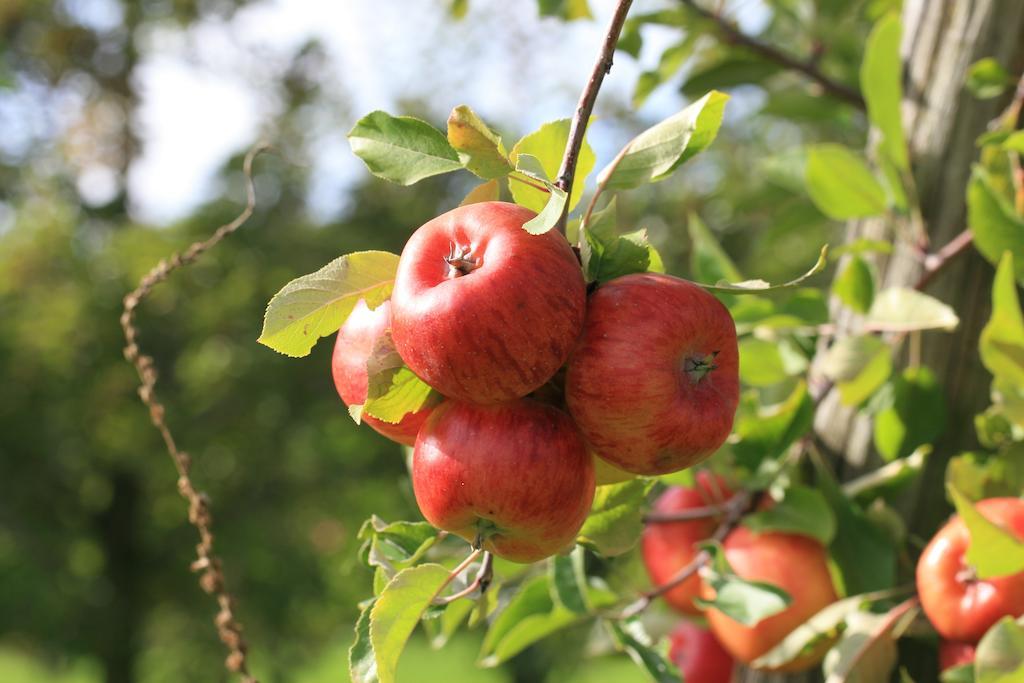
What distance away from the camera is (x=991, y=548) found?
725 millimetres

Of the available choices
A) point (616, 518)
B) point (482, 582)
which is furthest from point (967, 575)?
point (482, 582)

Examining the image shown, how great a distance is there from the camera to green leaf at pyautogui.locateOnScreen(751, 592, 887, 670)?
3.06 ft

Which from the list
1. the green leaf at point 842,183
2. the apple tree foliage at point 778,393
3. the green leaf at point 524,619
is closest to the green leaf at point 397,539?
the apple tree foliage at point 778,393

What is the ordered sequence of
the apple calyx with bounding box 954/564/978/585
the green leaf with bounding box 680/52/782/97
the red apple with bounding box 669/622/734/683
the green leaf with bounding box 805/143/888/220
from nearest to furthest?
1. the apple calyx with bounding box 954/564/978/585
2. the green leaf with bounding box 805/143/888/220
3. the red apple with bounding box 669/622/734/683
4. the green leaf with bounding box 680/52/782/97

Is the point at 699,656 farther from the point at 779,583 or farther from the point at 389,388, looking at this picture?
the point at 389,388

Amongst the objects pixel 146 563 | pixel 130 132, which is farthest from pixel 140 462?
pixel 130 132

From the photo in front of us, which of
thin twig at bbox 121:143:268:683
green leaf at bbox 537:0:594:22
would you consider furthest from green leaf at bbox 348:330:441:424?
green leaf at bbox 537:0:594:22

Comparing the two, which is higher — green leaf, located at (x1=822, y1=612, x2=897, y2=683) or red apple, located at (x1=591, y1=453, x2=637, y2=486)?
red apple, located at (x1=591, y1=453, x2=637, y2=486)

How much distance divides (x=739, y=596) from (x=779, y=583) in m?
0.14

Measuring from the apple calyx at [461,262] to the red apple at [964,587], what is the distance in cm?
50

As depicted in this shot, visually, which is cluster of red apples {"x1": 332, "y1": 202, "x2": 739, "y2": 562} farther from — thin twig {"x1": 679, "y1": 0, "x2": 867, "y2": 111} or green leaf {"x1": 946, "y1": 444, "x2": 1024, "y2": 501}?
thin twig {"x1": 679, "y1": 0, "x2": 867, "y2": 111}

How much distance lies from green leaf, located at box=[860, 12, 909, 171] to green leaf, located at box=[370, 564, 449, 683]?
695mm

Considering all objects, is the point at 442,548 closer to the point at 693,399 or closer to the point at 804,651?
the point at 804,651

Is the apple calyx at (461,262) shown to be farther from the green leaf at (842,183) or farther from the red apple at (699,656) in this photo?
the red apple at (699,656)
